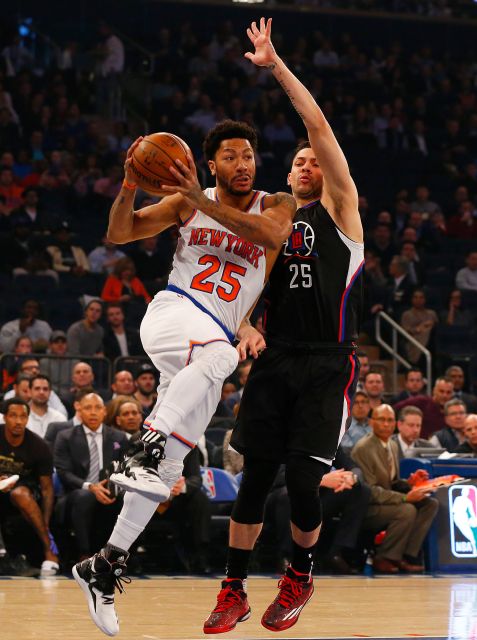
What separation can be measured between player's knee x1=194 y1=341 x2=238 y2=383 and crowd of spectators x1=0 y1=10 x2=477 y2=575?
478 centimetres

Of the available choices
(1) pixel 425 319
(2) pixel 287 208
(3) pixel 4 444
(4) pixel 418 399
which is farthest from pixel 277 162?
(2) pixel 287 208

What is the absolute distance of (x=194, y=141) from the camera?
65.8 ft

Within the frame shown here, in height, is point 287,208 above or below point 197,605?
above

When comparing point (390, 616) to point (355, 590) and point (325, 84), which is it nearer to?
point (355, 590)

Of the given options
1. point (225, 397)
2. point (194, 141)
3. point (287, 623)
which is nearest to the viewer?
point (287, 623)

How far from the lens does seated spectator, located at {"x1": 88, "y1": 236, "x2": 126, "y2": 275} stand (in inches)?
644

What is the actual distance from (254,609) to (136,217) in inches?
123

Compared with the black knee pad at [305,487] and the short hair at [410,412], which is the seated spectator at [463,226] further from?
the black knee pad at [305,487]

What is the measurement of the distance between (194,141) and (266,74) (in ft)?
10.8

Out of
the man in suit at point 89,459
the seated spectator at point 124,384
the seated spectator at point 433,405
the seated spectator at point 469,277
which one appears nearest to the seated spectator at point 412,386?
the seated spectator at point 433,405

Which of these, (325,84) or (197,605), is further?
(325,84)

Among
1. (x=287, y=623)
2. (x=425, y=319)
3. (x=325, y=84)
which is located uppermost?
(x=325, y=84)

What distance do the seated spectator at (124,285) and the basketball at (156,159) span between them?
30.8ft

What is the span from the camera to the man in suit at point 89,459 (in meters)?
10.5
